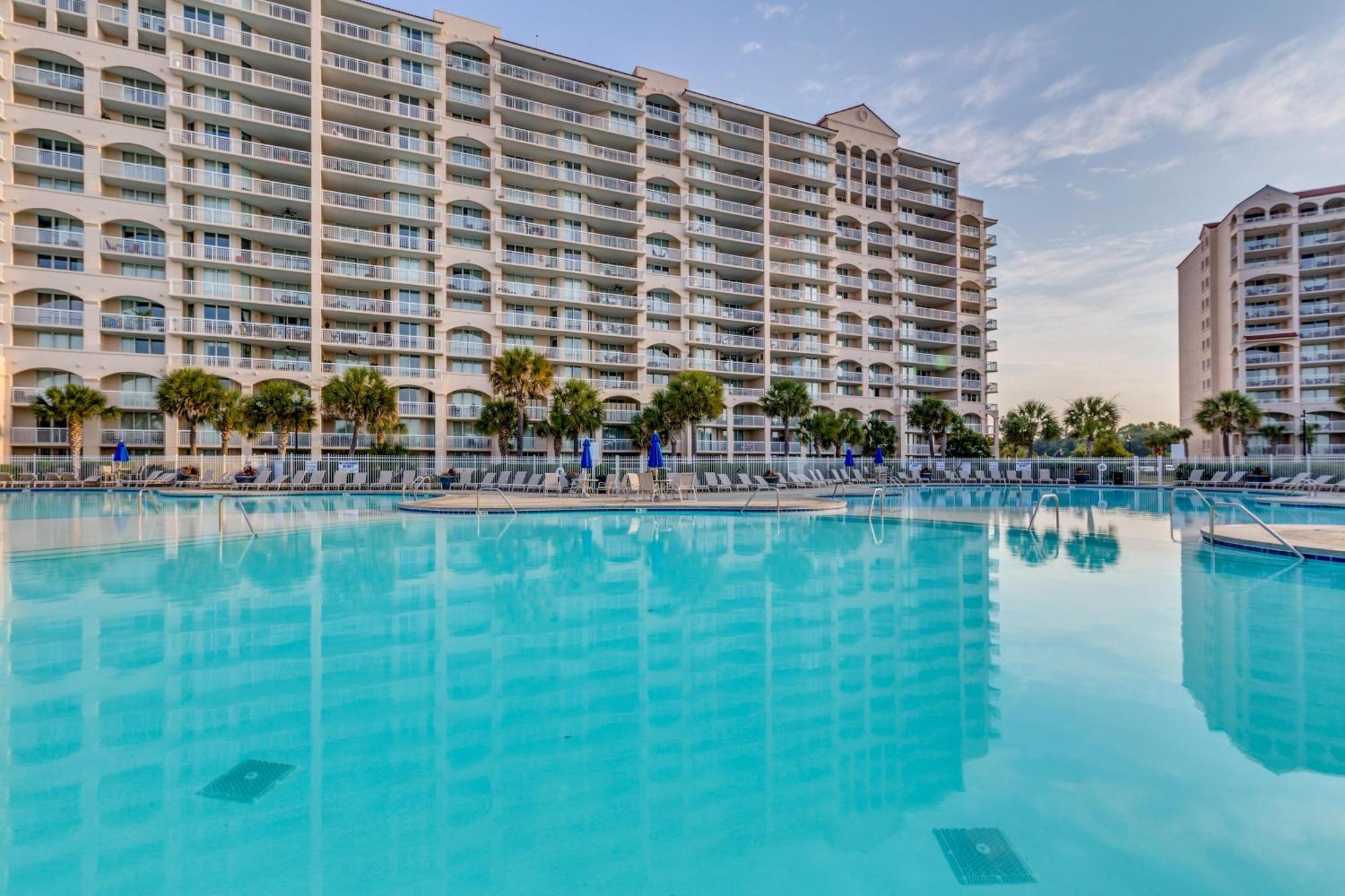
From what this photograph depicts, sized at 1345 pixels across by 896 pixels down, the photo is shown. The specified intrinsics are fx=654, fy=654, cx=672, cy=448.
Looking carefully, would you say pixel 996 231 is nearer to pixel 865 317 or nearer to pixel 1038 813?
pixel 865 317

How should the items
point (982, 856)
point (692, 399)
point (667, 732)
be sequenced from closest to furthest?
point (982, 856) < point (667, 732) < point (692, 399)

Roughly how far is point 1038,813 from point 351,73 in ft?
151

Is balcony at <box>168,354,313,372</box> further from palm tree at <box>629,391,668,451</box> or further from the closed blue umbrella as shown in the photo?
the closed blue umbrella

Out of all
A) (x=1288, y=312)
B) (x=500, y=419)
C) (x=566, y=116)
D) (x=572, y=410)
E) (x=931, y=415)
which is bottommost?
(x=500, y=419)

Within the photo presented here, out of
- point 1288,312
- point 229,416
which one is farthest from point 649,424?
point 1288,312

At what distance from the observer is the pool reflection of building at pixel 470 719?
326 cm

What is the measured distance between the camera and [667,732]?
14.9 ft

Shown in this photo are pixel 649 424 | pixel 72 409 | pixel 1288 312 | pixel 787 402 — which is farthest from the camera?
pixel 1288 312

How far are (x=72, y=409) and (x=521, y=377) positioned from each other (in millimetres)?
21678

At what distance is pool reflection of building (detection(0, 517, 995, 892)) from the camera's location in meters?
3.26

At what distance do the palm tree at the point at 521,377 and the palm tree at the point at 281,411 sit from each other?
9.90 metres

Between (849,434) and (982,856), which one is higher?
(849,434)

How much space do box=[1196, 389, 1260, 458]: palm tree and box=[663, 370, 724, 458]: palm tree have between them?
3559 centimetres

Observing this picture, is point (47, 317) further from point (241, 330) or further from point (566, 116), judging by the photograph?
point (566, 116)
